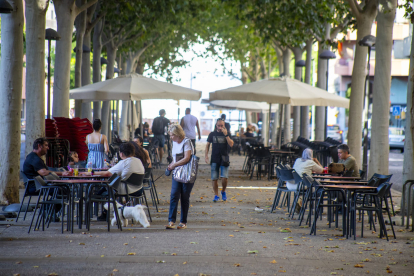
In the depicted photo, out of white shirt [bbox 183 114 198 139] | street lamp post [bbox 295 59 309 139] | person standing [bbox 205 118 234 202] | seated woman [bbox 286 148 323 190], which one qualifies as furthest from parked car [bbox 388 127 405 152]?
seated woman [bbox 286 148 323 190]

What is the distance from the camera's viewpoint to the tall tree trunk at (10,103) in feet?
38.0

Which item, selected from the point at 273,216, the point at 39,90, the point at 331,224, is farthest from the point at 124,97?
the point at 331,224

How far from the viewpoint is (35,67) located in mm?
12516

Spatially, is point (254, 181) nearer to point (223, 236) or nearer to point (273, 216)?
point (273, 216)

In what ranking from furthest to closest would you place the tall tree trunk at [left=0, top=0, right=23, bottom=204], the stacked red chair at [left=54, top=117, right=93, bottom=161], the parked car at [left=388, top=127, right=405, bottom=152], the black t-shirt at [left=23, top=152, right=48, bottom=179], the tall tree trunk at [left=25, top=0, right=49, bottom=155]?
the parked car at [left=388, top=127, right=405, bottom=152] < the stacked red chair at [left=54, top=117, right=93, bottom=161] < the tall tree trunk at [left=25, top=0, right=49, bottom=155] < the tall tree trunk at [left=0, top=0, right=23, bottom=204] < the black t-shirt at [left=23, top=152, right=48, bottom=179]

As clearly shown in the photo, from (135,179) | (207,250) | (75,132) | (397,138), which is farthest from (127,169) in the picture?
(397,138)

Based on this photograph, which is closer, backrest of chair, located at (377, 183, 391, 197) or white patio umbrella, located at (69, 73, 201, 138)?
backrest of chair, located at (377, 183, 391, 197)

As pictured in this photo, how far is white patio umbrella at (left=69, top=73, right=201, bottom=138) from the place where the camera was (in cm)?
1588

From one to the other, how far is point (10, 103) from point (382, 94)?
7522 millimetres

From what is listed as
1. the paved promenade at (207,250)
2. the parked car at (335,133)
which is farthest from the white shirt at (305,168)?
the parked car at (335,133)

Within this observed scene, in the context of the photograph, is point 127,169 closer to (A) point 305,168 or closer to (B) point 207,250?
(B) point 207,250

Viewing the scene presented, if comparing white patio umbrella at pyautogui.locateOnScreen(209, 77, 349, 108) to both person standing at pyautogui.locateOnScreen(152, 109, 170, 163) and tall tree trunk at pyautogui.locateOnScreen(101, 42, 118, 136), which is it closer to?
person standing at pyautogui.locateOnScreen(152, 109, 170, 163)

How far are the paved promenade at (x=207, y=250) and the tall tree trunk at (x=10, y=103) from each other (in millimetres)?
1995

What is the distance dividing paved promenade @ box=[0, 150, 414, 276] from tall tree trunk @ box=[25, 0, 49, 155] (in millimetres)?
3265
